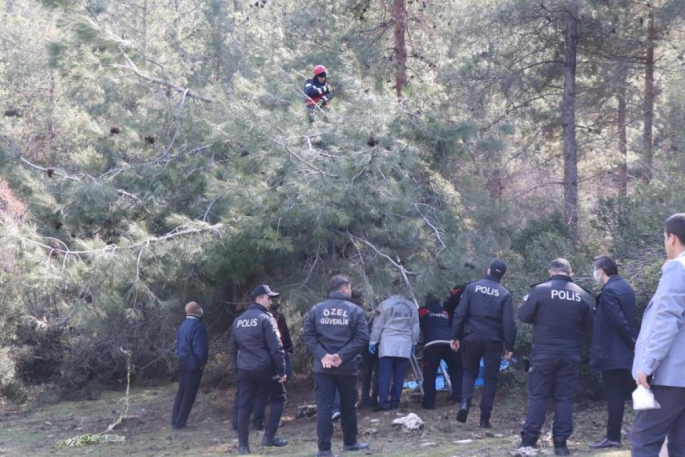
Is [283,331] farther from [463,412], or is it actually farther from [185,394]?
[463,412]

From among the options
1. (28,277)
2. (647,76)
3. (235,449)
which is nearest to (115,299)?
(28,277)

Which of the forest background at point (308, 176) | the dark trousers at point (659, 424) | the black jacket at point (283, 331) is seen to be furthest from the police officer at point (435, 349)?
the dark trousers at point (659, 424)

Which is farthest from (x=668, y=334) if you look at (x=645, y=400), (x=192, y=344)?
(x=192, y=344)

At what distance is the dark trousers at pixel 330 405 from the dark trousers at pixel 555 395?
1783 mm

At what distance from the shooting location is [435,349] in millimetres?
11203

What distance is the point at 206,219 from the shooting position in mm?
11125

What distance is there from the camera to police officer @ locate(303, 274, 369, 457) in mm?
8562

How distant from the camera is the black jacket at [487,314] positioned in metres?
9.46

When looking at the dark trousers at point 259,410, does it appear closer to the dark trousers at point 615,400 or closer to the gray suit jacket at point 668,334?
the dark trousers at point 615,400

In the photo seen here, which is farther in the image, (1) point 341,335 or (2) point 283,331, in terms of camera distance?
(2) point 283,331

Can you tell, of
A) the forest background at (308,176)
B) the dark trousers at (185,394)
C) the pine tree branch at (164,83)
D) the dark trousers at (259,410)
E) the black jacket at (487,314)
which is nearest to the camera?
the black jacket at (487,314)

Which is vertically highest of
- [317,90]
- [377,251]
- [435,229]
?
[317,90]

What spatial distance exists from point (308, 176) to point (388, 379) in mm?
3035

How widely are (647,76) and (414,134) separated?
7162mm
